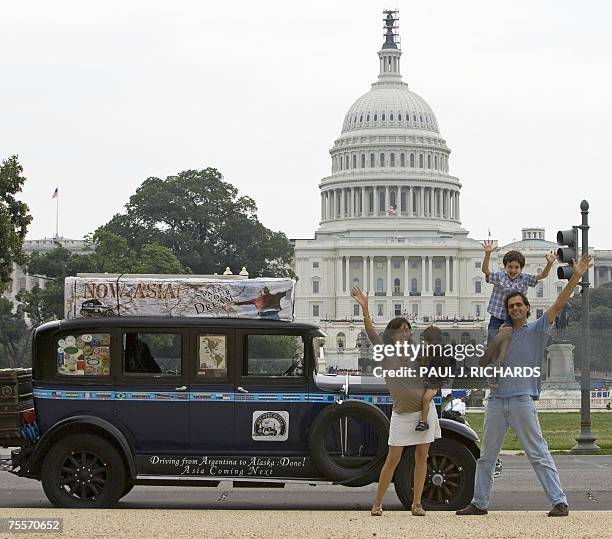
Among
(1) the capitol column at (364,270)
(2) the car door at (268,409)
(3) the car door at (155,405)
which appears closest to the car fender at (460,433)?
(2) the car door at (268,409)

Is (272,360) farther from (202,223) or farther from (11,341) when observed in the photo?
(202,223)

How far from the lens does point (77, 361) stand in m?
17.7

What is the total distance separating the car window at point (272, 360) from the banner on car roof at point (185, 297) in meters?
0.31

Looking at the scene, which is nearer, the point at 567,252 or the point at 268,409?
the point at 268,409

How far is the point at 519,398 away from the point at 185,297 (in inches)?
157

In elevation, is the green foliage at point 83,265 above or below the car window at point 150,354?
above

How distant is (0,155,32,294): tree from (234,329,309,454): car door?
3391cm

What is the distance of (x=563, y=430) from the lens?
4009 cm

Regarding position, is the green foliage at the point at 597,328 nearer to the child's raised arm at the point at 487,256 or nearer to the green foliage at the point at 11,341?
the green foliage at the point at 11,341

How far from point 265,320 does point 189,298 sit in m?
0.78

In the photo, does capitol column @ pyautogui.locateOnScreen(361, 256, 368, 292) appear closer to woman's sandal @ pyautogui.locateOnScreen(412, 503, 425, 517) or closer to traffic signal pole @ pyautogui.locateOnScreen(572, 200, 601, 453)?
traffic signal pole @ pyautogui.locateOnScreen(572, 200, 601, 453)

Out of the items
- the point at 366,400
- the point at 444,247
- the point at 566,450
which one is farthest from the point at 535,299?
the point at 366,400

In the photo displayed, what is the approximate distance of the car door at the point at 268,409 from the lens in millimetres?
17547
